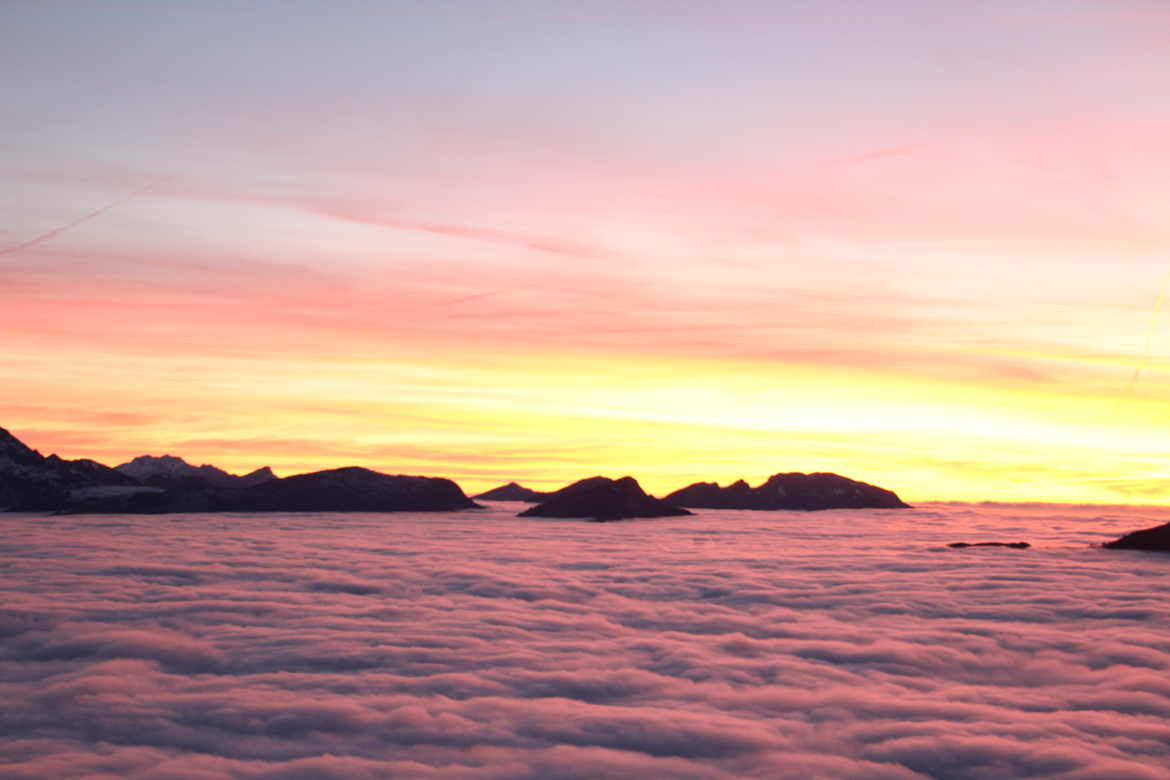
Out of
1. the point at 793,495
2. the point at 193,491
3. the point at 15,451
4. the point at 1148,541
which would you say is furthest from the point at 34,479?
the point at 793,495

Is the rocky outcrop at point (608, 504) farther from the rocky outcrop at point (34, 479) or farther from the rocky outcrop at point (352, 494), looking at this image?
the rocky outcrop at point (34, 479)

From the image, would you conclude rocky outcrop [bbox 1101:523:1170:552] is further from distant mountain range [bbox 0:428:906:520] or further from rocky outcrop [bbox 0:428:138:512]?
rocky outcrop [bbox 0:428:138:512]

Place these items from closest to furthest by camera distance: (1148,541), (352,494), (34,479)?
(1148,541), (34,479), (352,494)

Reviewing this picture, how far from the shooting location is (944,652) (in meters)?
18.4

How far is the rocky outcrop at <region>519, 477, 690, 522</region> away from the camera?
260 ft

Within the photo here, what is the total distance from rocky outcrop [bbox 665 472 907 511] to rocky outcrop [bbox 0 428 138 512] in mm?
71890

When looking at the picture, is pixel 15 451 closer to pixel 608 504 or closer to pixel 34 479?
pixel 34 479

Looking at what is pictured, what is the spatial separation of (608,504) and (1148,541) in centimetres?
4496

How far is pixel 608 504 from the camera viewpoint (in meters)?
79.9

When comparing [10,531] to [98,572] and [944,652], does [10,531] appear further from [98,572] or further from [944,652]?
[944,652]

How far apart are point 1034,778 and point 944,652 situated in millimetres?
7921

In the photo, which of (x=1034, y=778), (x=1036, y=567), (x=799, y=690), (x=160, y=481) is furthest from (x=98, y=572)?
(x=160, y=481)

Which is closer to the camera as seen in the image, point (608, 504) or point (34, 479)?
point (34, 479)

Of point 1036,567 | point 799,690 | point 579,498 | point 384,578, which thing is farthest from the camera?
point 579,498
